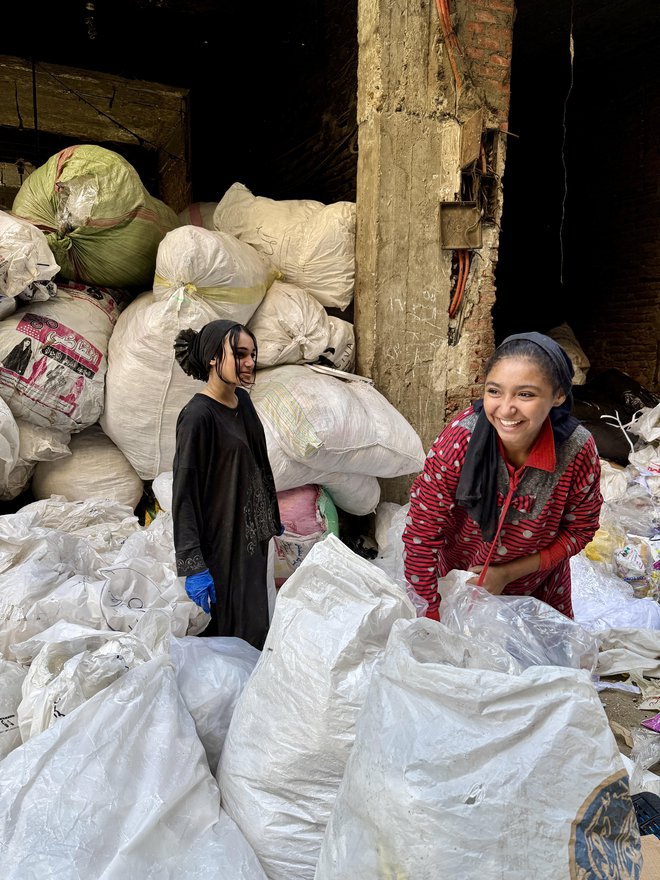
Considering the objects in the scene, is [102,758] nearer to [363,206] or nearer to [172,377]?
[172,377]

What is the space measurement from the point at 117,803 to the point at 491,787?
2.40 feet

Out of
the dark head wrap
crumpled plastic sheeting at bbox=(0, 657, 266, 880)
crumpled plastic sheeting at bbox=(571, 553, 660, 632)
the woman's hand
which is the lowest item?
crumpled plastic sheeting at bbox=(571, 553, 660, 632)

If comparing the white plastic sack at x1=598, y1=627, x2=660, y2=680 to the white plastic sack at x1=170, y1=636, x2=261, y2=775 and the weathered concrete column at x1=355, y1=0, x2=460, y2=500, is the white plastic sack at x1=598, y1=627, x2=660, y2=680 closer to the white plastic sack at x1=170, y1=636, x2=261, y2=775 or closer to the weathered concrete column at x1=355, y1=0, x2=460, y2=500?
the weathered concrete column at x1=355, y1=0, x2=460, y2=500

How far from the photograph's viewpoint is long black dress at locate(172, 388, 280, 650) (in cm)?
210

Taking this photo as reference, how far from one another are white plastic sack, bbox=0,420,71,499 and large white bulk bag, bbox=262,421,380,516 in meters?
1.11

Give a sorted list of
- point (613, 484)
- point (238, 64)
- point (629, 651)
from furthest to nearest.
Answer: point (238, 64)
point (613, 484)
point (629, 651)

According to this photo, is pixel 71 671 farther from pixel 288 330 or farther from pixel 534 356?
pixel 288 330

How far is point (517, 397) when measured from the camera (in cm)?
150

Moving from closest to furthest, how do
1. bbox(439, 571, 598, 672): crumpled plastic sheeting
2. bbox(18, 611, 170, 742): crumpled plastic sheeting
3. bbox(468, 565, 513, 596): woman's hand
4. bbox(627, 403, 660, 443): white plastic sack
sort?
bbox(18, 611, 170, 742): crumpled plastic sheeting
bbox(439, 571, 598, 672): crumpled plastic sheeting
bbox(468, 565, 513, 596): woman's hand
bbox(627, 403, 660, 443): white plastic sack

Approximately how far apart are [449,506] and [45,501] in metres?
2.21

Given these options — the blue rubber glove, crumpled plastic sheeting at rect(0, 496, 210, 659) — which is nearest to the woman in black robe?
the blue rubber glove

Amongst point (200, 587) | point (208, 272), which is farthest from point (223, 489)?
point (208, 272)

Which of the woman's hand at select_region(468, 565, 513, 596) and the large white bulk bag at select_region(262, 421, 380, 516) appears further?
the large white bulk bag at select_region(262, 421, 380, 516)

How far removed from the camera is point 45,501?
3.08m
